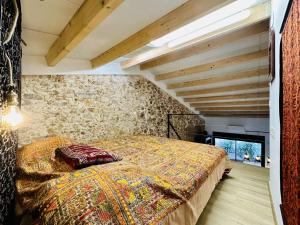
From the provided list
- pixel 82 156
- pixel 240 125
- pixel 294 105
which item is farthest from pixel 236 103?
pixel 82 156

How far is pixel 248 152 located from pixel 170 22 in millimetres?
6137

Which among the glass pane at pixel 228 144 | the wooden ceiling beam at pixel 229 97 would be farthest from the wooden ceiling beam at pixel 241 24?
the glass pane at pixel 228 144

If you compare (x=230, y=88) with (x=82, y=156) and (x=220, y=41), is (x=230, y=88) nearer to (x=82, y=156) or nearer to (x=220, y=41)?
(x=220, y=41)

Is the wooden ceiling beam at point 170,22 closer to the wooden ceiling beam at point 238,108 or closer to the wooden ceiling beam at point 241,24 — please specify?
the wooden ceiling beam at point 241,24

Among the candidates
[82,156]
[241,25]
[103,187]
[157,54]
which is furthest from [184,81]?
[103,187]

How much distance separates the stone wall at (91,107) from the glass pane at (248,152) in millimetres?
3454

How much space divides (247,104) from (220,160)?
8.44ft

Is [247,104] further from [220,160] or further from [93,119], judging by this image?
[93,119]

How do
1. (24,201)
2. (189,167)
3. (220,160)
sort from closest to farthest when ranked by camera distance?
1. (24,201)
2. (189,167)
3. (220,160)

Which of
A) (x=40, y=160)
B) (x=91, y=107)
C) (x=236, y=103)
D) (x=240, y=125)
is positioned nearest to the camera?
(x=40, y=160)

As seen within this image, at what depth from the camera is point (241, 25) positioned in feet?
6.45

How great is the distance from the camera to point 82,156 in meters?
1.63

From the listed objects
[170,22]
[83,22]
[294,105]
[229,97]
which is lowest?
[294,105]

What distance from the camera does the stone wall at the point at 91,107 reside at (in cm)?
262
